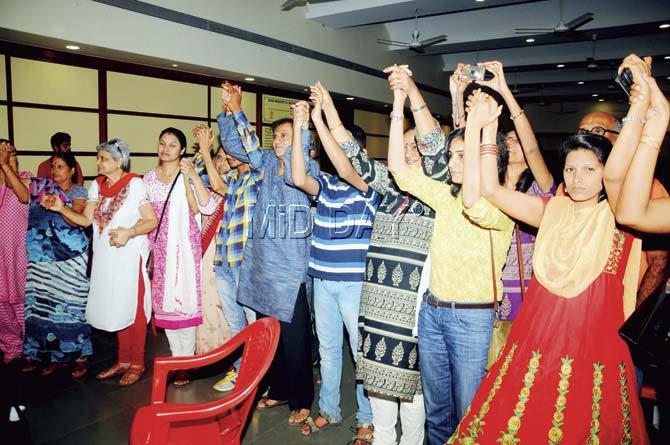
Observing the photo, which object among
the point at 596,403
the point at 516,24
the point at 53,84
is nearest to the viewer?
the point at 596,403

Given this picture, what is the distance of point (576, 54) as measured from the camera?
30.8 feet

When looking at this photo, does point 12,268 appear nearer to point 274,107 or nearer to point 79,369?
point 79,369

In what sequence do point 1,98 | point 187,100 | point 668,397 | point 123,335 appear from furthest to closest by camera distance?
point 187,100 < point 1,98 < point 123,335 < point 668,397

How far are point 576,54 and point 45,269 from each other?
9.87 metres

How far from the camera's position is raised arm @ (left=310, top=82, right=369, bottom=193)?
222 cm

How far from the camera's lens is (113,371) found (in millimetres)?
3189

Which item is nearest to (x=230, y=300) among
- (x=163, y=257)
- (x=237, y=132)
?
(x=163, y=257)

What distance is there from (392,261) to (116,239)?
1.87m

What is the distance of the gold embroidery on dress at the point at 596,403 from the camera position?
135 centimetres

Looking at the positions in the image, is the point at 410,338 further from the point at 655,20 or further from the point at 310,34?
the point at 655,20

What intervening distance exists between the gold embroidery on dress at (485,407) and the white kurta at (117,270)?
235 centimetres

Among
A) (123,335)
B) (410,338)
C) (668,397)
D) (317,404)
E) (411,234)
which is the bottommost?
(317,404)

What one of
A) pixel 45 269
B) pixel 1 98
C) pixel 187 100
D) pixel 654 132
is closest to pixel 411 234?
pixel 654 132

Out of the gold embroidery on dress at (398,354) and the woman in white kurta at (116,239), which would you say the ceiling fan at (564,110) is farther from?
the gold embroidery on dress at (398,354)
